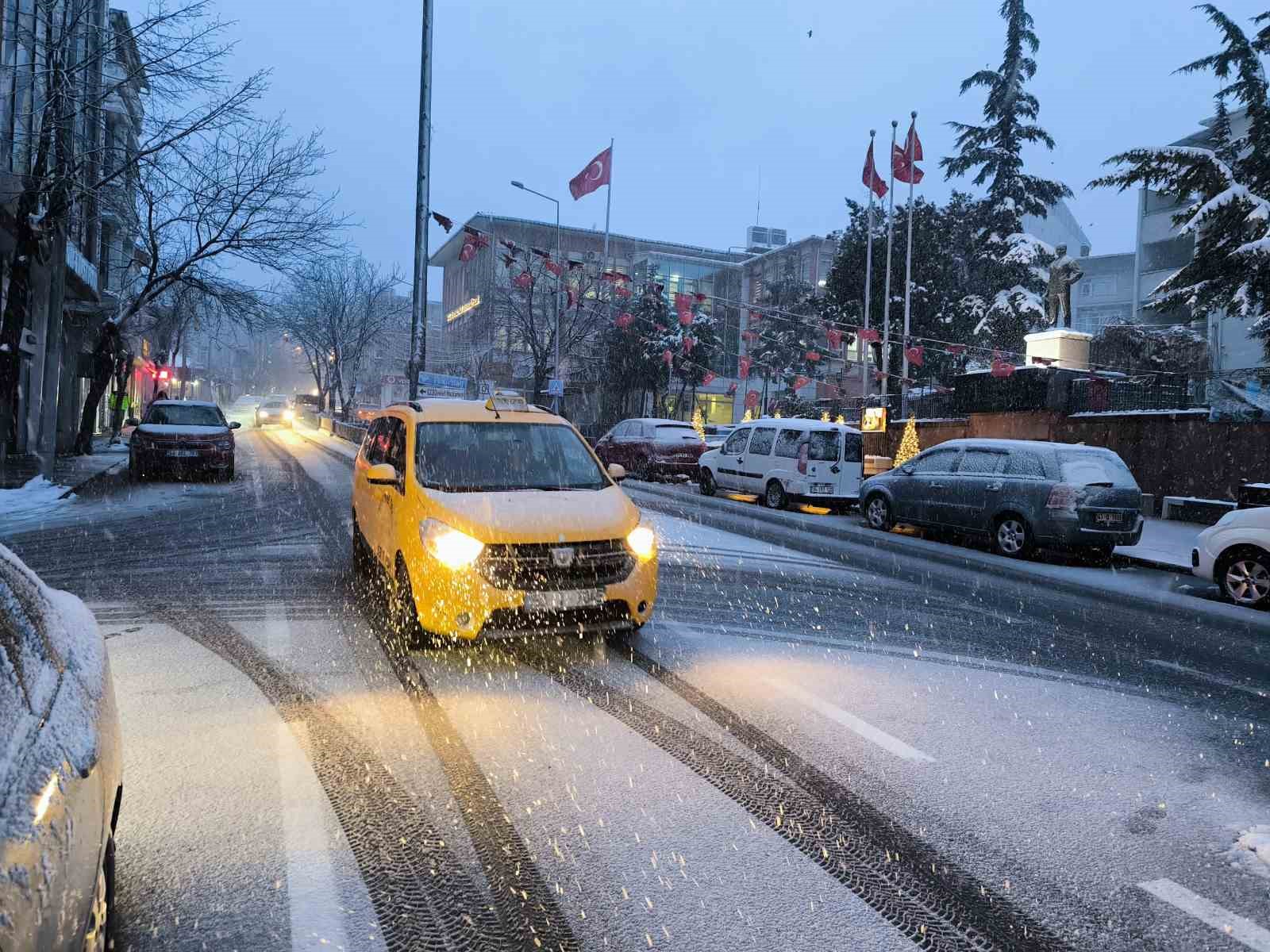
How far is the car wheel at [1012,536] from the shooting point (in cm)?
1260

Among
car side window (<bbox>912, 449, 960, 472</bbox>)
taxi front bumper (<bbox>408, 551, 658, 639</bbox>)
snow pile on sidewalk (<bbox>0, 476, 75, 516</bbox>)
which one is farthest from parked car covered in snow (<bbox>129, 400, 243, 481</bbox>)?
taxi front bumper (<bbox>408, 551, 658, 639</bbox>)

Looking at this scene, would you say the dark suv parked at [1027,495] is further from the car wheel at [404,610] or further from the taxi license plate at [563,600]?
the car wheel at [404,610]

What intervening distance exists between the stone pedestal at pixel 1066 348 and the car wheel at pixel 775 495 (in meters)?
7.17

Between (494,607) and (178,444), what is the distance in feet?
49.9

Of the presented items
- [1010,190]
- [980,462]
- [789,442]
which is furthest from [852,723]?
[1010,190]

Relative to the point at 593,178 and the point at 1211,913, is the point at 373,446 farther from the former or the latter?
the point at 593,178

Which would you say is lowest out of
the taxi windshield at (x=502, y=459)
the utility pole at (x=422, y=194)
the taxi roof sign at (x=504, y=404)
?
the taxi windshield at (x=502, y=459)

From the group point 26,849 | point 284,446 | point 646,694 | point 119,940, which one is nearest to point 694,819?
point 646,694

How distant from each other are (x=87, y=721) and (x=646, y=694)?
3322 mm

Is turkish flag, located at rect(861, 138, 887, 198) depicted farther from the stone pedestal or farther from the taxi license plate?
the taxi license plate

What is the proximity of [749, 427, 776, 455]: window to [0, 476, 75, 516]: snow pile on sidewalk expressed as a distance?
12.3m

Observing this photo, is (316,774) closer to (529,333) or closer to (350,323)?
(529,333)

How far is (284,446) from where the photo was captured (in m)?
34.2

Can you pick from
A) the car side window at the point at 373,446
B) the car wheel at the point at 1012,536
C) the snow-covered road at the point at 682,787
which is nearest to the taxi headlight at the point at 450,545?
the snow-covered road at the point at 682,787
